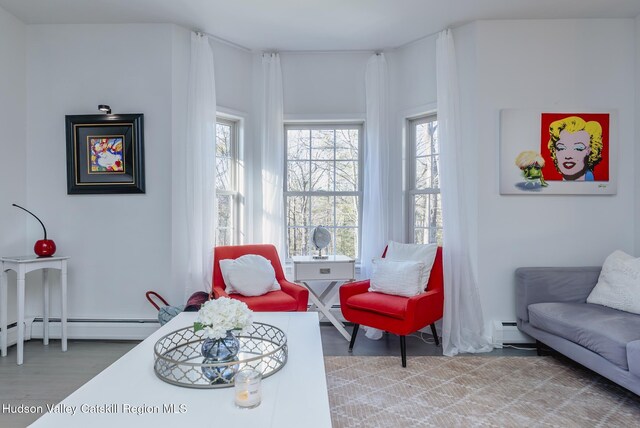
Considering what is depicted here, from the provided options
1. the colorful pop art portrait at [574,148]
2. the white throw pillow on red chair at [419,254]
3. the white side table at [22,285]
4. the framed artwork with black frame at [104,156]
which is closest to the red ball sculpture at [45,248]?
the white side table at [22,285]

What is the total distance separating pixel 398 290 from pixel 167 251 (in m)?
2.08

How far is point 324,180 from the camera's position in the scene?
4152 millimetres

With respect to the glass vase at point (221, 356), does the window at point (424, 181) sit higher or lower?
higher

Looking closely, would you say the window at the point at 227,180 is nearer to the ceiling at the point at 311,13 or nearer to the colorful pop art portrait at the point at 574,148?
the ceiling at the point at 311,13

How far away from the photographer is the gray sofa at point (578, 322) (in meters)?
2.21

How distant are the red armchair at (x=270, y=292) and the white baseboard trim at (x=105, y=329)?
2.50 ft

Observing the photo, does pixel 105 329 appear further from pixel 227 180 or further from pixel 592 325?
pixel 592 325

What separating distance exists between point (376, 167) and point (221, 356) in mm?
2691

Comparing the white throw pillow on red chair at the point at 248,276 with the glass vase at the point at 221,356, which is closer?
the glass vase at the point at 221,356

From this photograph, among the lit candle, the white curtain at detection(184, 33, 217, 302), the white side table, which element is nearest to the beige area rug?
the lit candle

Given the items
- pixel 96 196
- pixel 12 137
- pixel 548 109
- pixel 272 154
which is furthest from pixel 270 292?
pixel 548 109

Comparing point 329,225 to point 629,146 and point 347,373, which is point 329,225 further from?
point 629,146

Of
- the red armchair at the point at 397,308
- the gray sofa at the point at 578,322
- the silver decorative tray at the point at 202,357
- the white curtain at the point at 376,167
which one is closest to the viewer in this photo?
the silver decorative tray at the point at 202,357

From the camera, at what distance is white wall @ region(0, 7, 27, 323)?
325 cm
